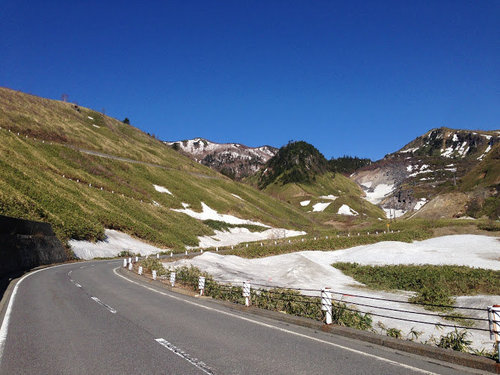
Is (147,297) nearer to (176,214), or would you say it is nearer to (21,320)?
(21,320)

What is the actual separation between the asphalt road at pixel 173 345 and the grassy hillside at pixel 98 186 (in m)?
33.1

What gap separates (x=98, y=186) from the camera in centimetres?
7719

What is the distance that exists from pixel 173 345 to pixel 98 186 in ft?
250

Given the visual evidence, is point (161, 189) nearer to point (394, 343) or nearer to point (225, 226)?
point (225, 226)

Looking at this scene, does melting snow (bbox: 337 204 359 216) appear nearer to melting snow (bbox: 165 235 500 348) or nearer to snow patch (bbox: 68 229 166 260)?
melting snow (bbox: 165 235 500 348)

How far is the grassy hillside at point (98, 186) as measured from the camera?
162 ft

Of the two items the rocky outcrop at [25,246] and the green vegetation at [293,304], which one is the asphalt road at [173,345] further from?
the rocky outcrop at [25,246]

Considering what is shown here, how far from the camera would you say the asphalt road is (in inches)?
270

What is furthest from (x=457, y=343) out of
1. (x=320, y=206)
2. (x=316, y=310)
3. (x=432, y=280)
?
(x=320, y=206)

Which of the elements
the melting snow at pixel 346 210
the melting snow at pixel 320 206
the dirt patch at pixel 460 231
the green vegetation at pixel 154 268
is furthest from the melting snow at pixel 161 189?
the melting snow at pixel 320 206

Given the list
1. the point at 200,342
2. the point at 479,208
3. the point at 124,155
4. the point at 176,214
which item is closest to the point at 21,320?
the point at 200,342

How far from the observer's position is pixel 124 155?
118 metres

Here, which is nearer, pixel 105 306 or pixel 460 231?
pixel 105 306

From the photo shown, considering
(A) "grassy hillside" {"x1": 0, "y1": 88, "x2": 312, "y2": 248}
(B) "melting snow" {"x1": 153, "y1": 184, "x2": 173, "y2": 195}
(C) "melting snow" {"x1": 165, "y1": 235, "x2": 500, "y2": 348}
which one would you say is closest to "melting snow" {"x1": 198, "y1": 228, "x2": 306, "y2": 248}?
(A) "grassy hillside" {"x1": 0, "y1": 88, "x2": 312, "y2": 248}
